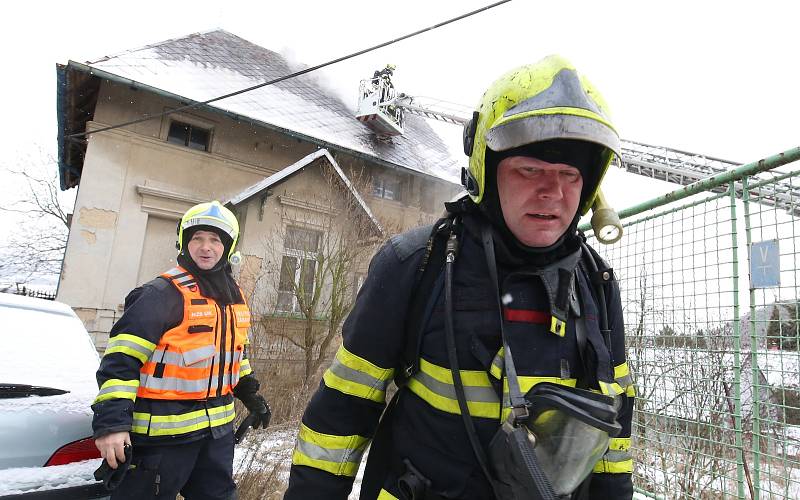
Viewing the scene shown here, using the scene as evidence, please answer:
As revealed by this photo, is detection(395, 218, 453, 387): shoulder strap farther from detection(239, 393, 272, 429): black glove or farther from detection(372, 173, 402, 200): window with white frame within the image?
detection(372, 173, 402, 200): window with white frame

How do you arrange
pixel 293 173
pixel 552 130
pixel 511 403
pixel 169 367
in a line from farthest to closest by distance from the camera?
pixel 293 173 → pixel 169 367 → pixel 552 130 → pixel 511 403

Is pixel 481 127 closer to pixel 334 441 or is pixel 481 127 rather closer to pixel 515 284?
pixel 515 284

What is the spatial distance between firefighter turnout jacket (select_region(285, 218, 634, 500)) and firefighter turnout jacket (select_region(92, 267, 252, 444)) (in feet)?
4.83

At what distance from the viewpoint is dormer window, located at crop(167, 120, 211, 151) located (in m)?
11.3

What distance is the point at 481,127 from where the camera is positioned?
56.1 inches

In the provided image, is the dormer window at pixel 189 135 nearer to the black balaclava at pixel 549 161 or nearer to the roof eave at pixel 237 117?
the roof eave at pixel 237 117

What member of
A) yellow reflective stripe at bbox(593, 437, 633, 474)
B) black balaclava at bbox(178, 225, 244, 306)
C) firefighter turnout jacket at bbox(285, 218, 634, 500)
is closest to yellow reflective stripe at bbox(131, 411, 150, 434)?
black balaclava at bbox(178, 225, 244, 306)

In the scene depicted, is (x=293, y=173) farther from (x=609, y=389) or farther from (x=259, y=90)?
(x=609, y=389)

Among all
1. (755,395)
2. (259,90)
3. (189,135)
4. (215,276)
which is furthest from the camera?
(259,90)

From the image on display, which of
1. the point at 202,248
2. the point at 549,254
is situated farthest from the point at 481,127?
the point at 202,248

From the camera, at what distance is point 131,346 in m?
2.43

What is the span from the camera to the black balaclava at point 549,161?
1323 mm

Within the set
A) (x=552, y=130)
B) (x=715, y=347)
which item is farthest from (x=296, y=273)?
(x=552, y=130)

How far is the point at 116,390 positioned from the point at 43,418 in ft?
1.19
